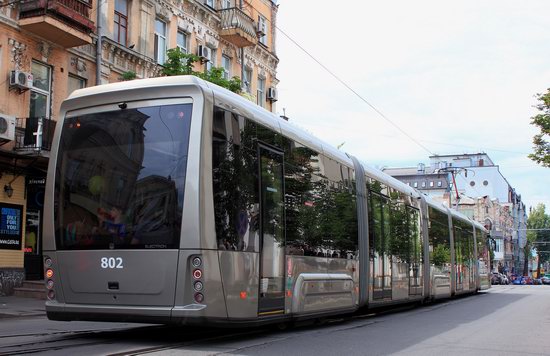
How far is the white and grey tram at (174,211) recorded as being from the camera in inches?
278

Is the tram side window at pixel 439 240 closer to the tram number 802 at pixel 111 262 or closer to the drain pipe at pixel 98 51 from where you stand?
the drain pipe at pixel 98 51

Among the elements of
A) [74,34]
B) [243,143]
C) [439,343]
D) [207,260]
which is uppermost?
[74,34]

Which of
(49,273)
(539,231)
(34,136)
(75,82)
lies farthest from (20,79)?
(539,231)

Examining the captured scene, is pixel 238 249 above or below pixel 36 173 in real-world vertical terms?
below

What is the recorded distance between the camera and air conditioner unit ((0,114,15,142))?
1653 cm

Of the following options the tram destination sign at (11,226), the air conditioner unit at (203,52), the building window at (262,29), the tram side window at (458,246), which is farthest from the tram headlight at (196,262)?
the building window at (262,29)

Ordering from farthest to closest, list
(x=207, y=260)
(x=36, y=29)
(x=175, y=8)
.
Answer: (x=175, y=8) < (x=36, y=29) < (x=207, y=260)

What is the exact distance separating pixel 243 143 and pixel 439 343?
4266 millimetres

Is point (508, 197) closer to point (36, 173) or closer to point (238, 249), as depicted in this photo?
point (36, 173)

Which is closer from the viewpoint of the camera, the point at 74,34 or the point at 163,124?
the point at 163,124

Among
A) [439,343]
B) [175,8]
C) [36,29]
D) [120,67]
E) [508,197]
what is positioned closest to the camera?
[439,343]

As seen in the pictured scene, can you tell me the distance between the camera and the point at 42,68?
19469 mm

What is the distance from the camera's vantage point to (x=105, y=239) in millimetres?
7418

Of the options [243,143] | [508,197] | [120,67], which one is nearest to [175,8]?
[120,67]
